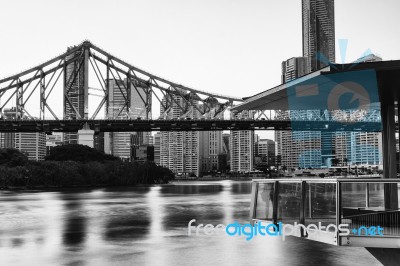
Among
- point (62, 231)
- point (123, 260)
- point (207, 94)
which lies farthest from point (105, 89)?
point (123, 260)

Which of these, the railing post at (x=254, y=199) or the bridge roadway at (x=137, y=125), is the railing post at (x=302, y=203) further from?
the bridge roadway at (x=137, y=125)

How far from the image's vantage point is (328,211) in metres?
8.05

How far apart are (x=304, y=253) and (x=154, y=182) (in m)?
67.8

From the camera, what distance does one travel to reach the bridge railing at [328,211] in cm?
736

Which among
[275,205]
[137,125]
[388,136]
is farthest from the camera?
[137,125]

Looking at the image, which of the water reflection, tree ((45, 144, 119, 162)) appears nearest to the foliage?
tree ((45, 144, 119, 162))

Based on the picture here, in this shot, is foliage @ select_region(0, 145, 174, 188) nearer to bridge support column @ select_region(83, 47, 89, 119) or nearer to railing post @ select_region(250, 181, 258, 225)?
bridge support column @ select_region(83, 47, 89, 119)

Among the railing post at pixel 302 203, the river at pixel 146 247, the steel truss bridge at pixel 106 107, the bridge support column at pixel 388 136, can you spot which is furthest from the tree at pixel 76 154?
the railing post at pixel 302 203

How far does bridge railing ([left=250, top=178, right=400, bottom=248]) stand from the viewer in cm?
736

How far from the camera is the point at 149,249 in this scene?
1304 cm

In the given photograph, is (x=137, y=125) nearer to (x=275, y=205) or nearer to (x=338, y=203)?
(x=275, y=205)

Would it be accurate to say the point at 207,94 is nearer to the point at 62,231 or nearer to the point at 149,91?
the point at 149,91

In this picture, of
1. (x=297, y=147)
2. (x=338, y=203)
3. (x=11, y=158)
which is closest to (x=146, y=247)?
(x=338, y=203)

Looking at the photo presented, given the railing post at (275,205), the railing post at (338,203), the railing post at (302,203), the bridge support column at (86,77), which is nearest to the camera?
the railing post at (338,203)
